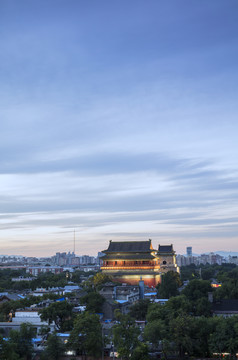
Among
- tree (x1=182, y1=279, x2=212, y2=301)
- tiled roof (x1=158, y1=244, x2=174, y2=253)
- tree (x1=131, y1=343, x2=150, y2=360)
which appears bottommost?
tree (x1=131, y1=343, x2=150, y2=360)

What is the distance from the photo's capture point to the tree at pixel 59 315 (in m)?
44.6

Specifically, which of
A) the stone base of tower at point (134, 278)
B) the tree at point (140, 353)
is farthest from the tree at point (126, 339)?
the stone base of tower at point (134, 278)

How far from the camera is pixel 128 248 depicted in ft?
299

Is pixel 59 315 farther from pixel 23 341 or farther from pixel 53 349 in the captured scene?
pixel 23 341

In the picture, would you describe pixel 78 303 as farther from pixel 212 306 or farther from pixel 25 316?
pixel 212 306

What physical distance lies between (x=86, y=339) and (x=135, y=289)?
3036 centimetres

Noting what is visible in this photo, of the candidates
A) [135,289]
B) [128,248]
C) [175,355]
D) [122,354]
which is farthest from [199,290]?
[128,248]

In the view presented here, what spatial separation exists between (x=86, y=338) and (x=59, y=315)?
27.9 feet

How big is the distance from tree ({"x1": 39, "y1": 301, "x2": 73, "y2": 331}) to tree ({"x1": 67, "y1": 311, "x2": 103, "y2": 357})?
248 inches

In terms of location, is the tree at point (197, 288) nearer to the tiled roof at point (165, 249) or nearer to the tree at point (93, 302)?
the tree at point (93, 302)

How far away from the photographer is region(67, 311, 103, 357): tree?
37312 mm

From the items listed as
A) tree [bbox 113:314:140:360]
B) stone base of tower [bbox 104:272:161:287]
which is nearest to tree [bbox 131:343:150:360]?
tree [bbox 113:314:140:360]

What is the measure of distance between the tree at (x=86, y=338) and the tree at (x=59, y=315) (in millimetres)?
6311

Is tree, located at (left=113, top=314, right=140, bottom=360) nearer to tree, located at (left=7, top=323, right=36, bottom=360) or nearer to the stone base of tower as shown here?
tree, located at (left=7, top=323, right=36, bottom=360)
